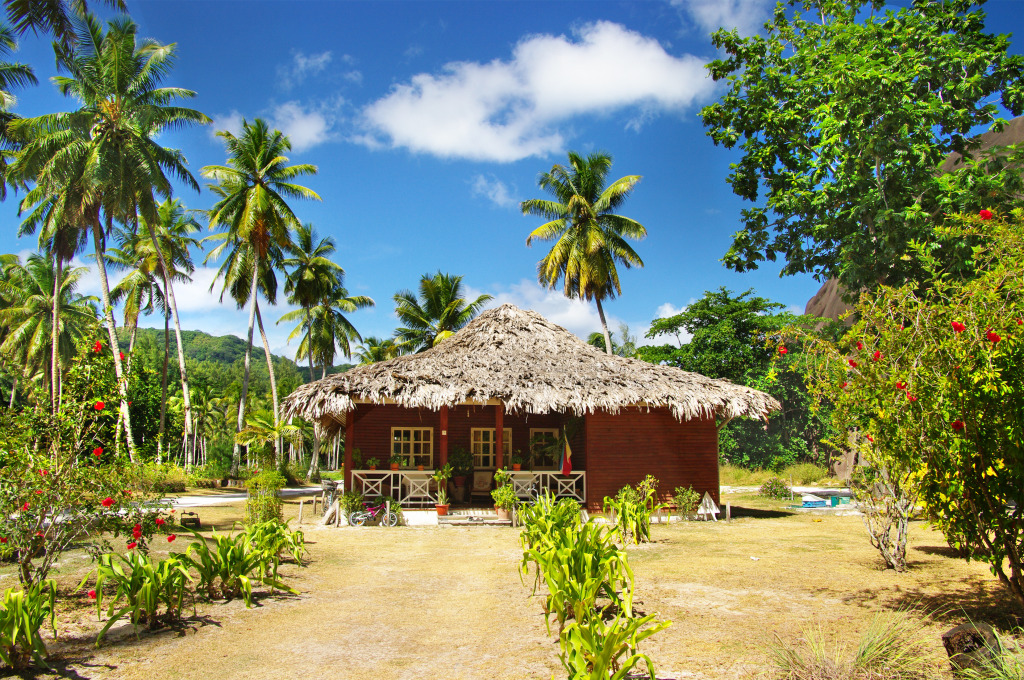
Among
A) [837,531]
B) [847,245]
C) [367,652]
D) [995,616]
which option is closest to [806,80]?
[847,245]

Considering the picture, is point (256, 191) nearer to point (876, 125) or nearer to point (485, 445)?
point (485, 445)

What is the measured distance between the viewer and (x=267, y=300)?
89.1 feet

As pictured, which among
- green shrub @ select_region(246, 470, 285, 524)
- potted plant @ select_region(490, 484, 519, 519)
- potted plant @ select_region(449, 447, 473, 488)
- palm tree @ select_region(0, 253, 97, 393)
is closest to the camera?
green shrub @ select_region(246, 470, 285, 524)

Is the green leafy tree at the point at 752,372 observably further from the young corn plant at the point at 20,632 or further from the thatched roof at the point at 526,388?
the young corn plant at the point at 20,632

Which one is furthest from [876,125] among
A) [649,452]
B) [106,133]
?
[106,133]

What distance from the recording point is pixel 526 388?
12680 mm

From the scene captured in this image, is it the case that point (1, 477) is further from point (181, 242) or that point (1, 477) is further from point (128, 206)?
point (181, 242)

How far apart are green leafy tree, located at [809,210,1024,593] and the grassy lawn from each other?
99 cm

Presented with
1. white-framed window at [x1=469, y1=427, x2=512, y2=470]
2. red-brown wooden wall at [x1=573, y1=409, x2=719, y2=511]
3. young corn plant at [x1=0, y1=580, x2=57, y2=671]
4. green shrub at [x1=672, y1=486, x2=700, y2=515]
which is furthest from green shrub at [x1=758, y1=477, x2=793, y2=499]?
young corn plant at [x1=0, y1=580, x2=57, y2=671]

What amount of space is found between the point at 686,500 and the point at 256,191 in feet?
60.2

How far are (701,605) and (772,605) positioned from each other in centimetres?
63

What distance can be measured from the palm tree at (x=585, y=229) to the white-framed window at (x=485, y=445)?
28.4 feet

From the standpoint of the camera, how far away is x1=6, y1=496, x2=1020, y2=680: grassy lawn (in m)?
4.36

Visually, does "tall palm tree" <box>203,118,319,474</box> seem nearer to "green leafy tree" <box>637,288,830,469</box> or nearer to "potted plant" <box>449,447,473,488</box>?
"potted plant" <box>449,447,473,488</box>
